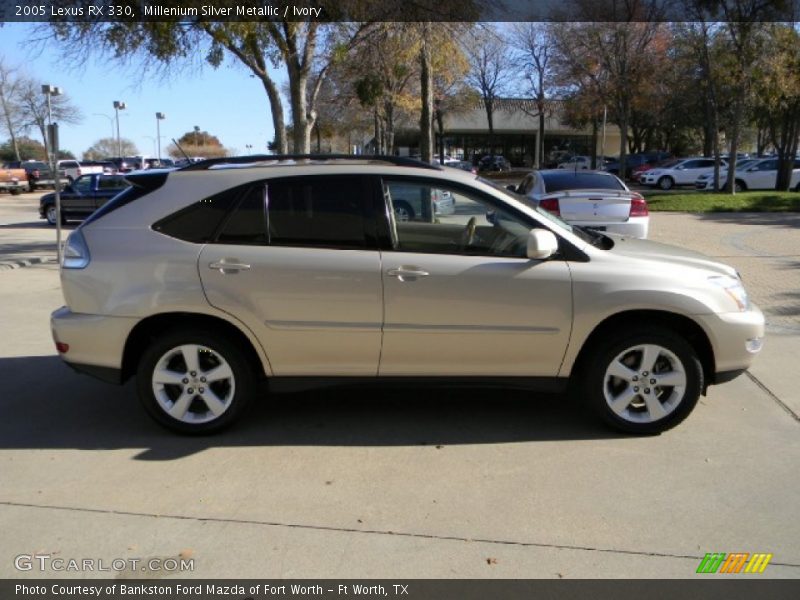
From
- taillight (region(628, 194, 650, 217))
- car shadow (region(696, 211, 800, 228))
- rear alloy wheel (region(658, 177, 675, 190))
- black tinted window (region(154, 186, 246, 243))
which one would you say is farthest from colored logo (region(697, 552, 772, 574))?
rear alloy wheel (region(658, 177, 675, 190))

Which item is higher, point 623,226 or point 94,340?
point 623,226

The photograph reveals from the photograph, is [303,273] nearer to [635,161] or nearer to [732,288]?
[732,288]

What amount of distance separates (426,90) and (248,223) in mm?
11765

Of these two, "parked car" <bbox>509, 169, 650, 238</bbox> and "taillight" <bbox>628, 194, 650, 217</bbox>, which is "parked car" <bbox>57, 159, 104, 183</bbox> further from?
"taillight" <bbox>628, 194, 650, 217</bbox>

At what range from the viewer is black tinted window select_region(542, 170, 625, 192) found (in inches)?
406

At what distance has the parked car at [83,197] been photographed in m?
19.8

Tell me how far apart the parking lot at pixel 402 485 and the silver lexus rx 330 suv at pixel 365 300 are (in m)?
0.39

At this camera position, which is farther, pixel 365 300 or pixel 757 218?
pixel 757 218

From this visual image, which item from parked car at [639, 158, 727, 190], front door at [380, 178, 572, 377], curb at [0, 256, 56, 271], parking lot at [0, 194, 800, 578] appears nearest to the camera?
parking lot at [0, 194, 800, 578]

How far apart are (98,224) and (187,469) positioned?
1.70m

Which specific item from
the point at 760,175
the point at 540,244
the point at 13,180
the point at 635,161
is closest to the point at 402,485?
the point at 540,244

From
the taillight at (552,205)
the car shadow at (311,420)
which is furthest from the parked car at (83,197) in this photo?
the car shadow at (311,420)

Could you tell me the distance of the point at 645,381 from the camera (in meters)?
4.34

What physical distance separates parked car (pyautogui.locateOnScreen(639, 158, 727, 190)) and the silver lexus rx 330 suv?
30437mm
